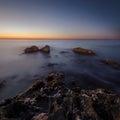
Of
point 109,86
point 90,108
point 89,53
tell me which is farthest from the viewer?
point 89,53

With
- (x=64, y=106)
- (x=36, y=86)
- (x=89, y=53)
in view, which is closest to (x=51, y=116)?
(x=64, y=106)

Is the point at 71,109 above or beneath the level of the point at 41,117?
above

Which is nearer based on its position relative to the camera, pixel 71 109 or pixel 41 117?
pixel 41 117

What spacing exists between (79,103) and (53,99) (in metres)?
2.12

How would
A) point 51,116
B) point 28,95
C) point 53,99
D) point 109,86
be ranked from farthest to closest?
point 109,86, point 28,95, point 53,99, point 51,116

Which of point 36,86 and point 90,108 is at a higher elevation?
point 90,108

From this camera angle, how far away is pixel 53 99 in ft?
33.2

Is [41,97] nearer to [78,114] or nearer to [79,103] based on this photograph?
[79,103]

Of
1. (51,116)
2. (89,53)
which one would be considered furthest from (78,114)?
(89,53)

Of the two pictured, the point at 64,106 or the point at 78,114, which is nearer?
the point at 78,114

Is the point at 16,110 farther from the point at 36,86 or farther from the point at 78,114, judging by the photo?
the point at 36,86

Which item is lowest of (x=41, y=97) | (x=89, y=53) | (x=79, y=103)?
(x=89, y=53)

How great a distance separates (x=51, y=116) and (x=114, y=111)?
3.98 metres

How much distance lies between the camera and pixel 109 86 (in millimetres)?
19578
